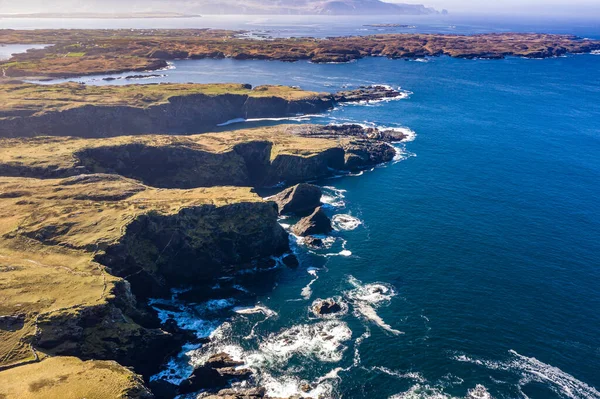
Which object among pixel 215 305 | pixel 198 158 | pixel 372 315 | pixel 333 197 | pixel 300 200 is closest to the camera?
pixel 372 315

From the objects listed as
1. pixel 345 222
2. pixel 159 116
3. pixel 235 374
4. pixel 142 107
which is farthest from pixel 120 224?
pixel 142 107

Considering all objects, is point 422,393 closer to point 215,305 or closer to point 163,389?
point 163,389

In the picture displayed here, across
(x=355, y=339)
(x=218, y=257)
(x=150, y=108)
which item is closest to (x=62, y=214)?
(x=218, y=257)

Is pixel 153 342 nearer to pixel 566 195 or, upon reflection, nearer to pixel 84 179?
pixel 84 179

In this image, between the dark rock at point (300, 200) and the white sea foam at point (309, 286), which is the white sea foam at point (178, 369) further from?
the dark rock at point (300, 200)

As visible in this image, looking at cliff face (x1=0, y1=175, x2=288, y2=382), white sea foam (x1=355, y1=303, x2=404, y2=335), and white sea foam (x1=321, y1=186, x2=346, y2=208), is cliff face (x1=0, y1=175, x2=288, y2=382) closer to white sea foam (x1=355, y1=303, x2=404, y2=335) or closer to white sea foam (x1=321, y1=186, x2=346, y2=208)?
white sea foam (x1=355, y1=303, x2=404, y2=335)

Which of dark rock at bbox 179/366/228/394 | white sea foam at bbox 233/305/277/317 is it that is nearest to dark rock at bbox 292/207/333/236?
white sea foam at bbox 233/305/277/317
